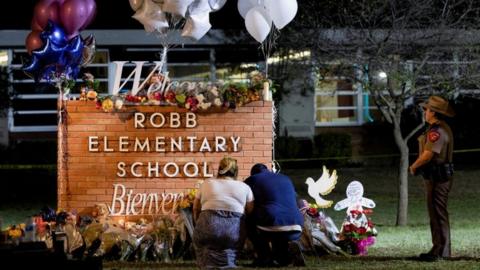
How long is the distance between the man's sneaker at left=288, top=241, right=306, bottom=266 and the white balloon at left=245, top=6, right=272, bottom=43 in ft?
10.1

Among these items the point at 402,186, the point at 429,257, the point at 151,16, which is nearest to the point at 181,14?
the point at 151,16

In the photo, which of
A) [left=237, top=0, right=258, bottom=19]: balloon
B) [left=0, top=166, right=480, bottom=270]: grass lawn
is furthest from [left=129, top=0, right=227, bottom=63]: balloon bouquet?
[left=0, top=166, right=480, bottom=270]: grass lawn

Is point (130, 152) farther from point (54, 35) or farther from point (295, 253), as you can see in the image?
point (295, 253)

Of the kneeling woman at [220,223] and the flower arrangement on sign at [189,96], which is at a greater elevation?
the flower arrangement on sign at [189,96]

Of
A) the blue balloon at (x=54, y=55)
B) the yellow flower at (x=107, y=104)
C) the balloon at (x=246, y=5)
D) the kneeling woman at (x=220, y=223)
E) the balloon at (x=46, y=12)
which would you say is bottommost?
the kneeling woman at (x=220, y=223)

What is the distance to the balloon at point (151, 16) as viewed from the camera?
1238 cm

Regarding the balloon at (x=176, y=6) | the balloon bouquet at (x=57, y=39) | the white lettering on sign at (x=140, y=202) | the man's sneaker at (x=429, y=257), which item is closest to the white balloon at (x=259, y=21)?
the balloon at (x=176, y=6)

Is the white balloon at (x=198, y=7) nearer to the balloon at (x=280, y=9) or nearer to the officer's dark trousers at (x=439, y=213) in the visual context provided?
the balloon at (x=280, y=9)

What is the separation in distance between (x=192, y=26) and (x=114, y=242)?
300 cm

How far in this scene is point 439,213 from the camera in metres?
11.1

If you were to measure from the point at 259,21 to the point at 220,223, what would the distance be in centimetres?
324

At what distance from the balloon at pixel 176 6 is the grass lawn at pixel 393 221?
10.5 feet

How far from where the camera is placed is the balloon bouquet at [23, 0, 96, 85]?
1204 centimetres

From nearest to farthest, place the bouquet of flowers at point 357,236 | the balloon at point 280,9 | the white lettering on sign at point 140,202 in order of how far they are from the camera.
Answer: the bouquet of flowers at point 357,236
the balloon at point 280,9
the white lettering on sign at point 140,202
